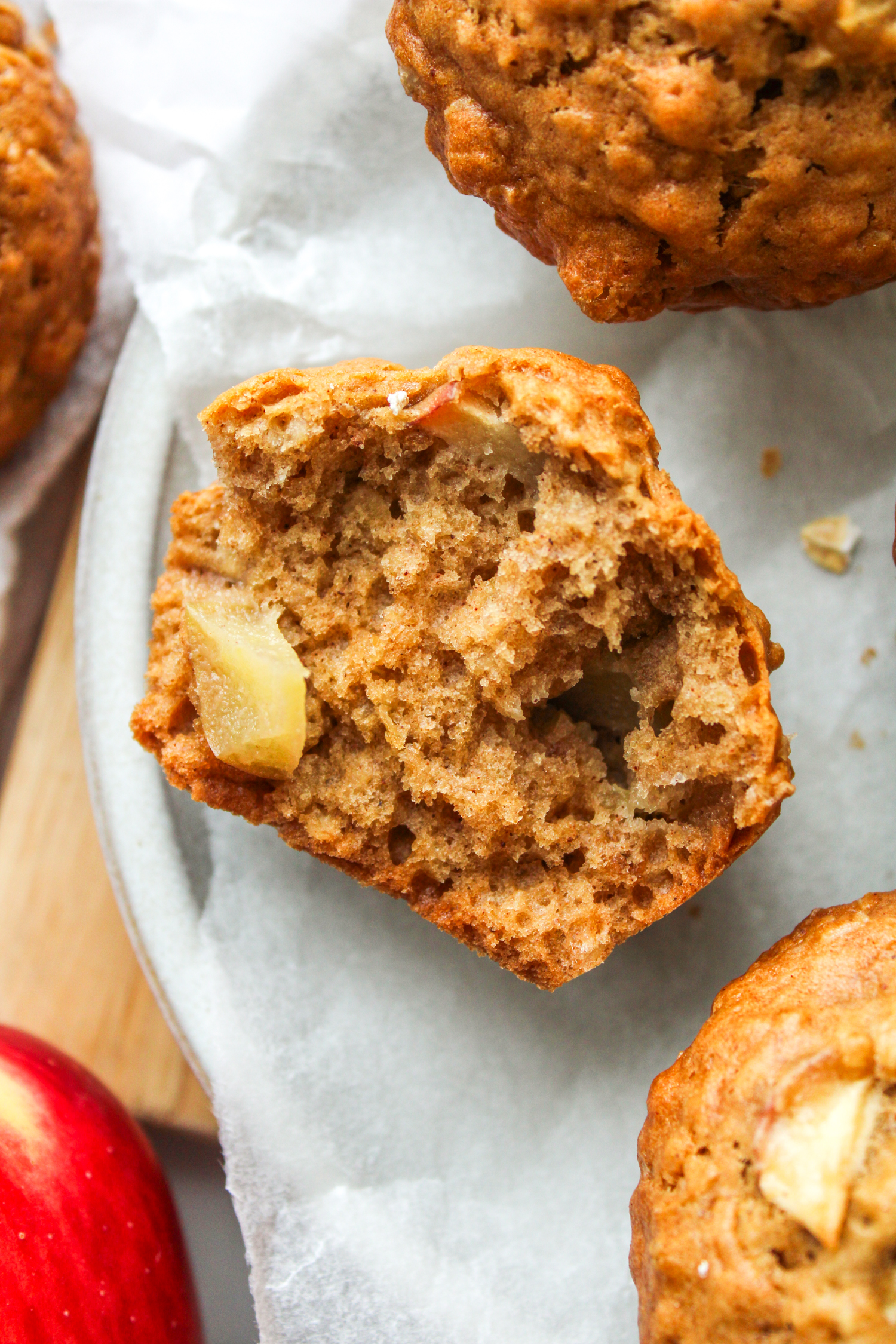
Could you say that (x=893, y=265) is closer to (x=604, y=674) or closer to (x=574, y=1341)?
(x=604, y=674)

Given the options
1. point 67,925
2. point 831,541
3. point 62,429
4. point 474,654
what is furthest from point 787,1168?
point 62,429

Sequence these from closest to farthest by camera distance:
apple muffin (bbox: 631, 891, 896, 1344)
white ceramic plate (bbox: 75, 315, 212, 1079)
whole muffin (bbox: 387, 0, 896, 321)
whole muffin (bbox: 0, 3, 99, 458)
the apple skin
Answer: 1. apple muffin (bbox: 631, 891, 896, 1344)
2. whole muffin (bbox: 387, 0, 896, 321)
3. the apple skin
4. whole muffin (bbox: 0, 3, 99, 458)
5. white ceramic plate (bbox: 75, 315, 212, 1079)

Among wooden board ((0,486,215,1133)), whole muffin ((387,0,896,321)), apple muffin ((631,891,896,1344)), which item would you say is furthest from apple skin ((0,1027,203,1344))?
whole muffin ((387,0,896,321))

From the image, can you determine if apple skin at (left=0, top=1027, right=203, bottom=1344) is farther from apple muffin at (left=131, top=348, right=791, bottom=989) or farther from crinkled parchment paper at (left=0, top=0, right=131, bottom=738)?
crinkled parchment paper at (left=0, top=0, right=131, bottom=738)

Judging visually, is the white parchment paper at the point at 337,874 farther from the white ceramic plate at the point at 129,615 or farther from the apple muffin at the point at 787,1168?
the apple muffin at the point at 787,1168

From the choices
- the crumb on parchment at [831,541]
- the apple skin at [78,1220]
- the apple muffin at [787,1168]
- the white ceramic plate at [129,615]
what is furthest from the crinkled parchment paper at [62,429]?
the apple muffin at [787,1168]

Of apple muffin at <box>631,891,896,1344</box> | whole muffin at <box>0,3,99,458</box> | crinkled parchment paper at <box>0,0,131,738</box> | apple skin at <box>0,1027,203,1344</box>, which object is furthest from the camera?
crinkled parchment paper at <box>0,0,131,738</box>
